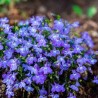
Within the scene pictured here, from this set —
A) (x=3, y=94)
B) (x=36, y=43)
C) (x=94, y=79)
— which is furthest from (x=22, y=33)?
(x=94, y=79)

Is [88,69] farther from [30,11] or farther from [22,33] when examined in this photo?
[30,11]

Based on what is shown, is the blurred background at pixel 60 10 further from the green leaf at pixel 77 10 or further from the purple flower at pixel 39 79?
the purple flower at pixel 39 79

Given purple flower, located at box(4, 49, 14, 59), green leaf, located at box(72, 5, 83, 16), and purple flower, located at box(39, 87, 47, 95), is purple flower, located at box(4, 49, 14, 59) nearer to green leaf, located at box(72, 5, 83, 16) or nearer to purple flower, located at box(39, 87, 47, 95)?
purple flower, located at box(39, 87, 47, 95)

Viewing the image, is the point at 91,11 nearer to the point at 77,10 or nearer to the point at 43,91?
the point at 77,10

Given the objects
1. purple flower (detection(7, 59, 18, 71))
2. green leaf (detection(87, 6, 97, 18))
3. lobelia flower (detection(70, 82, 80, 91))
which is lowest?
lobelia flower (detection(70, 82, 80, 91))

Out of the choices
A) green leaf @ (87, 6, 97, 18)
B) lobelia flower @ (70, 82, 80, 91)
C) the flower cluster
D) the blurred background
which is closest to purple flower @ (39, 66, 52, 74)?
the flower cluster

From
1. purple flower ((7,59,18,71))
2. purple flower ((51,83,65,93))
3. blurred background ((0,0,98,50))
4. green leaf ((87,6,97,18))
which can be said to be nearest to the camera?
purple flower ((7,59,18,71))
